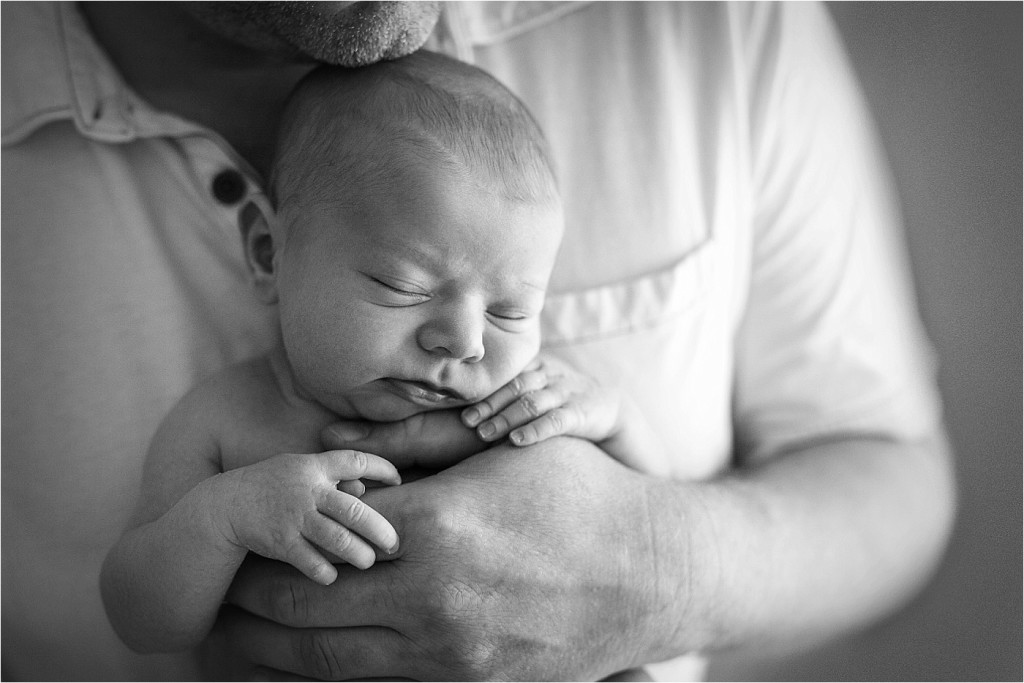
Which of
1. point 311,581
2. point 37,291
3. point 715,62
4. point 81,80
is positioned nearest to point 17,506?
point 37,291

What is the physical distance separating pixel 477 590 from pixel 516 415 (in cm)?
17

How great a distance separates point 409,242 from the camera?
2.48 ft

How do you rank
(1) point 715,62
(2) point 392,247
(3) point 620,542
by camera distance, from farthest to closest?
(1) point 715,62
(3) point 620,542
(2) point 392,247

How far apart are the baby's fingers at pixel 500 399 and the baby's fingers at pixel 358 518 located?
146mm

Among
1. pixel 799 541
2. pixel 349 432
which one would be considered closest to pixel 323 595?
pixel 349 432

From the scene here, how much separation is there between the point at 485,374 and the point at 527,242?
0.43 feet

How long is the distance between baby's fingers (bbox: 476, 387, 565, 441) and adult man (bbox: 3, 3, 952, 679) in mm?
35

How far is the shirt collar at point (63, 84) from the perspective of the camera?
91 centimetres

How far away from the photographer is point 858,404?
3.84ft

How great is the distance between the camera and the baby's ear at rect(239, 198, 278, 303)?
86 cm

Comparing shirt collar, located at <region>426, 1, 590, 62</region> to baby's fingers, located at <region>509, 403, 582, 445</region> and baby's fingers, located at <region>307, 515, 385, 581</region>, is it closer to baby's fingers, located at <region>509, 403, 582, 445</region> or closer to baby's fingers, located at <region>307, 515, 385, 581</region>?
baby's fingers, located at <region>509, 403, 582, 445</region>

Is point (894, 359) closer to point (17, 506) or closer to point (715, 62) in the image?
point (715, 62)

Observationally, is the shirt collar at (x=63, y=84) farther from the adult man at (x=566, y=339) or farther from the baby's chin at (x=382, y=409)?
the baby's chin at (x=382, y=409)

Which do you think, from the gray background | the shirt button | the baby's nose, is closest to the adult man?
the shirt button
